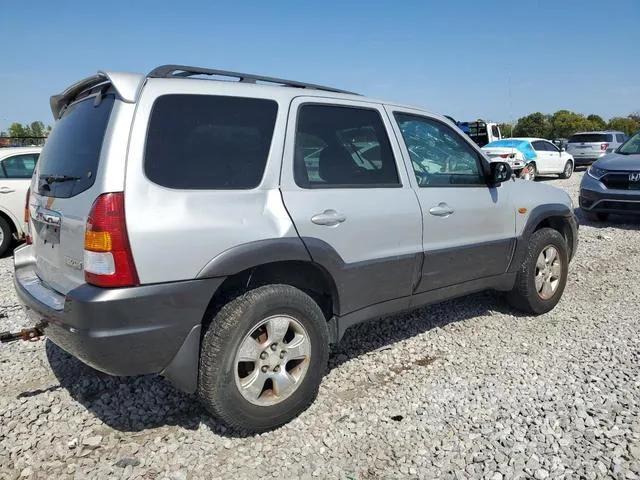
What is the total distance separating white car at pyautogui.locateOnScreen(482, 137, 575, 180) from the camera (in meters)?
15.9

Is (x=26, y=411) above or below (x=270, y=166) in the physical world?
below

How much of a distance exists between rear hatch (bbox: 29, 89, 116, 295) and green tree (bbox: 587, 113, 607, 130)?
50.3 m

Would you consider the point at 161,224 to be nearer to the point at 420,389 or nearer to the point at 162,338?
the point at 162,338

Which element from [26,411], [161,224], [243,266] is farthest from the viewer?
[26,411]

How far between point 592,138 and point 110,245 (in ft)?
76.8

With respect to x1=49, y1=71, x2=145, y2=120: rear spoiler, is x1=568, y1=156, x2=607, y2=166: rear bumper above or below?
below

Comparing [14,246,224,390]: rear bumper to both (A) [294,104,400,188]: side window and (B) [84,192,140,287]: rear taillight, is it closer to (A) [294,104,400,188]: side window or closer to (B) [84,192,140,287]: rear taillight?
(B) [84,192,140,287]: rear taillight

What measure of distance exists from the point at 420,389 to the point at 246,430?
1179 mm

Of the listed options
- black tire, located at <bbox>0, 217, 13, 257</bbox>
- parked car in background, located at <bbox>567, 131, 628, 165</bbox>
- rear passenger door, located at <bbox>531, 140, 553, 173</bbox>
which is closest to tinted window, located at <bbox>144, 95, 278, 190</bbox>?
black tire, located at <bbox>0, 217, 13, 257</bbox>

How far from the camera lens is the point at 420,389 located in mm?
3221

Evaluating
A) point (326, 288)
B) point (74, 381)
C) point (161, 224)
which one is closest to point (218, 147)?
point (161, 224)

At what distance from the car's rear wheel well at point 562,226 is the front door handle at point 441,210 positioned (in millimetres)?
1593

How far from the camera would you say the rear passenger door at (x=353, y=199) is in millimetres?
2828

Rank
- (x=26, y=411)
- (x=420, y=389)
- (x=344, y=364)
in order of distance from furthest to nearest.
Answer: (x=344, y=364), (x=420, y=389), (x=26, y=411)
